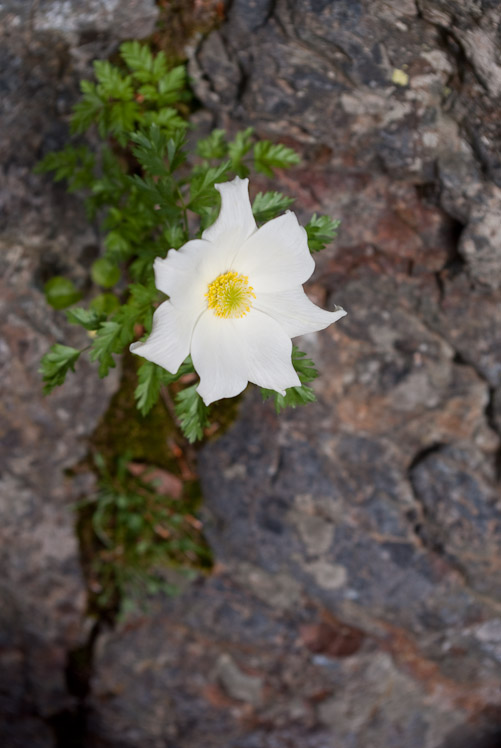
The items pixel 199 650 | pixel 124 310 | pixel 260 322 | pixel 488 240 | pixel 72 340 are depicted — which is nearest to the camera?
pixel 260 322

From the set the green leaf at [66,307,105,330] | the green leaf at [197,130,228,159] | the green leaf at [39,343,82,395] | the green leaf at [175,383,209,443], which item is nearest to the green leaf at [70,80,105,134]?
the green leaf at [197,130,228,159]

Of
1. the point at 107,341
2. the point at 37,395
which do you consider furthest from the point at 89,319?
the point at 37,395

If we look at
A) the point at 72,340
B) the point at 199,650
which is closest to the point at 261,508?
the point at 199,650

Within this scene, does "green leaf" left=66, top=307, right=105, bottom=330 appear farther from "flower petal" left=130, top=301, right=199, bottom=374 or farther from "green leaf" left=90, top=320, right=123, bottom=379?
"flower petal" left=130, top=301, right=199, bottom=374

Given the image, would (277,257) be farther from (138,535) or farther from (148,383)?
(138,535)

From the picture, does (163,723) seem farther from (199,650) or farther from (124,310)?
(124,310)
